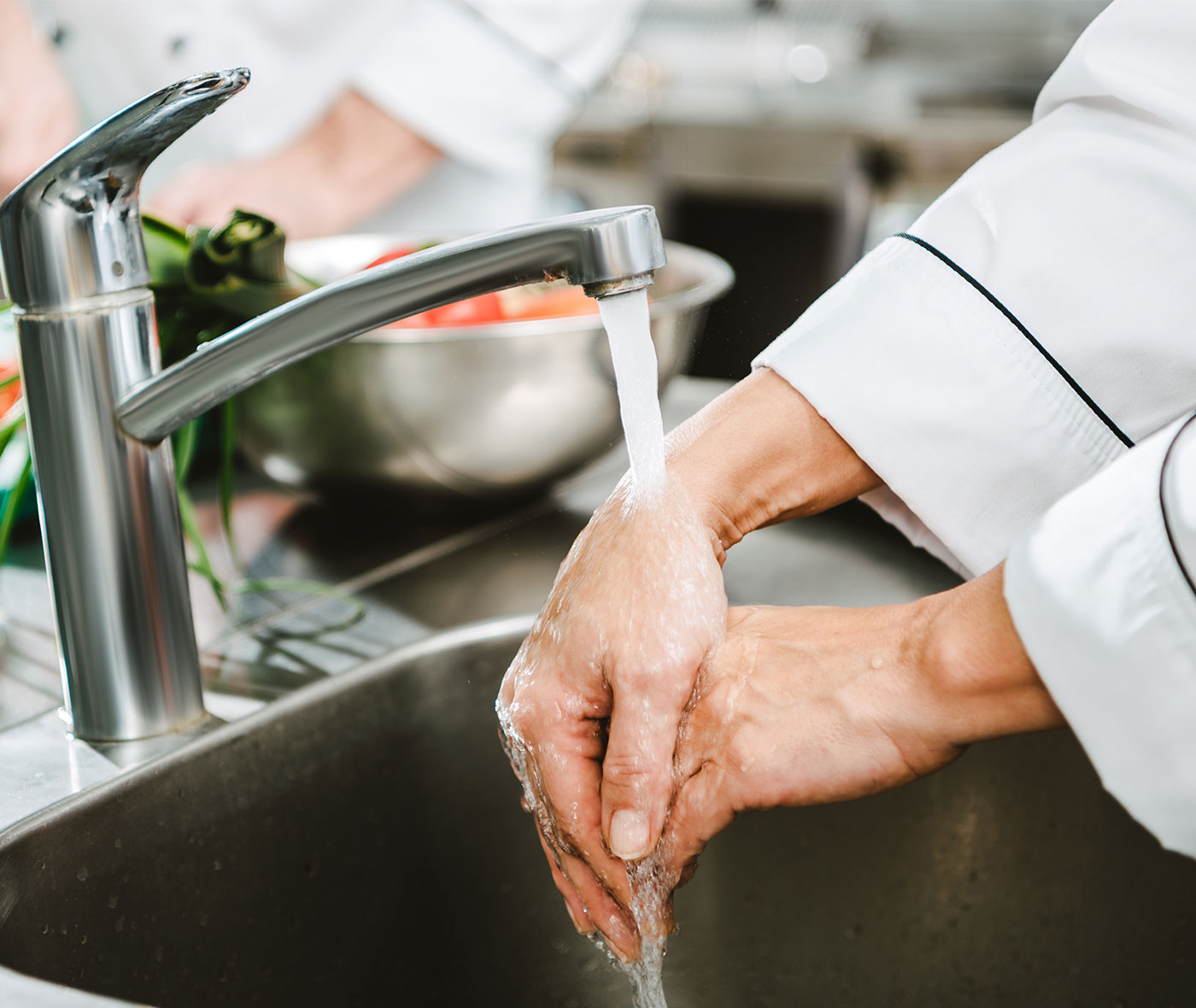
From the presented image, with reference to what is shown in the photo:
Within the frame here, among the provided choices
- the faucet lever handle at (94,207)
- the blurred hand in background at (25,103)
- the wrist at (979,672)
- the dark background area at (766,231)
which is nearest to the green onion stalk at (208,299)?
the faucet lever handle at (94,207)

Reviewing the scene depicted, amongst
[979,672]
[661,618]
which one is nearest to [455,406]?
[661,618]

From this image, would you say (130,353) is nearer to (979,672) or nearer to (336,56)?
(979,672)

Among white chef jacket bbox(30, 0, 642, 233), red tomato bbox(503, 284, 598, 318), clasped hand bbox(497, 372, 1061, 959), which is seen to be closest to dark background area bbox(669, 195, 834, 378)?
white chef jacket bbox(30, 0, 642, 233)

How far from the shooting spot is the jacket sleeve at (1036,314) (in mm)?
477

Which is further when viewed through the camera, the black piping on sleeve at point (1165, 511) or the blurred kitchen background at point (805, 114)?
the blurred kitchen background at point (805, 114)

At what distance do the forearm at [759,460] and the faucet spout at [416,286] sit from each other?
150mm

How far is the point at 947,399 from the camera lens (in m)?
0.50

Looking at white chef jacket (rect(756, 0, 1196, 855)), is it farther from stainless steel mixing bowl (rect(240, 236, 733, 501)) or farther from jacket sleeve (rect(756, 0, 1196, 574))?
stainless steel mixing bowl (rect(240, 236, 733, 501))

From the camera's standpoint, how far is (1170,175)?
47 cm

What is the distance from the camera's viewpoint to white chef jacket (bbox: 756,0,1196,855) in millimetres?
477

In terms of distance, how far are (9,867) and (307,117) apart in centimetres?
100

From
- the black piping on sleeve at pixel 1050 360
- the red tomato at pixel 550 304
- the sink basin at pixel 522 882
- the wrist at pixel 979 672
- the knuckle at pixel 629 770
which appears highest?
the black piping on sleeve at pixel 1050 360

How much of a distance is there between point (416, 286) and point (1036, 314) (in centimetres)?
27

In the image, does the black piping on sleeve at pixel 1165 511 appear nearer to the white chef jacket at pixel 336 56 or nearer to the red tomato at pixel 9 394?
the red tomato at pixel 9 394
